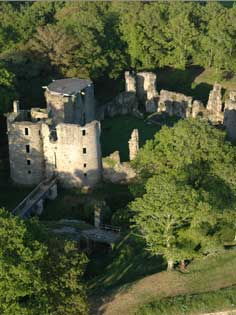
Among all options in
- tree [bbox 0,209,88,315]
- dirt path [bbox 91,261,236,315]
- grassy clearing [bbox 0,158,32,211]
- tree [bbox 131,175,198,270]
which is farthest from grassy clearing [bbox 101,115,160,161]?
tree [bbox 0,209,88,315]

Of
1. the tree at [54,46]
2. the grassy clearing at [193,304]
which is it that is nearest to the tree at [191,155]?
the grassy clearing at [193,304]

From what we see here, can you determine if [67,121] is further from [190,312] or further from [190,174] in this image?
[190,312]

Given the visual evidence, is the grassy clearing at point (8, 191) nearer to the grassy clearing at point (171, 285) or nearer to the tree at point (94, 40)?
the tree at point (94, 40)

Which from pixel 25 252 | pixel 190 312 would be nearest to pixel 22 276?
pixel 25 252

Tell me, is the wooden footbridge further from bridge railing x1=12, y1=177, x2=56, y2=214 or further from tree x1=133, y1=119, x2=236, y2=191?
tree x1=133, y1=119, x2=236, y2=191

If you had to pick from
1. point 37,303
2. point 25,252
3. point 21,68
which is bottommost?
point 37,303

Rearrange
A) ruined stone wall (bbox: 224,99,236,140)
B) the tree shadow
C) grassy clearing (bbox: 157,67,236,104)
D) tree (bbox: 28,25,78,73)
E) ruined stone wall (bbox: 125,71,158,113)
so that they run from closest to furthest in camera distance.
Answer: ruined stone wall (bbox: 224,99,236,140) < tree (bbox: 28,25,78,73) < ruined stone wall (bbox: 125,71,158,113) < grassy clearing (bbox: 157,67,236,104) < the tree shadow

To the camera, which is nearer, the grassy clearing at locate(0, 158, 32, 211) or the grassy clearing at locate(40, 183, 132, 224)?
the grassy clearing at locate(40, 183, 132, 224)
